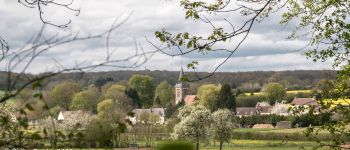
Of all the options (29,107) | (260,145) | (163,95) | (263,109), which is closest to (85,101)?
(163,95)

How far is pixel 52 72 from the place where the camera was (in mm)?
4457

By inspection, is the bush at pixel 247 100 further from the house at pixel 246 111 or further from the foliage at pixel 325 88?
the foliage at pixel 325 88

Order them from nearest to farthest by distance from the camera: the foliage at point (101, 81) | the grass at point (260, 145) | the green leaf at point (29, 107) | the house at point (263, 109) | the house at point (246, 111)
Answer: the green leaf at point (29, 107)
the grass at point (260, 145)
the house at point (246, 111)
the house at point (263, 109)
the foliage at point (101, 81)

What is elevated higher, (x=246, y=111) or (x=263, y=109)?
(x=263, y=109)

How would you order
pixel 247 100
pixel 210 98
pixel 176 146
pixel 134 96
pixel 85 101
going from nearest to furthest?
pixel 176 146 → pixel 210 98 → pixel 85 101 → pixel 134 96 → pixel 247 100

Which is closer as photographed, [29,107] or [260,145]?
[29,107]

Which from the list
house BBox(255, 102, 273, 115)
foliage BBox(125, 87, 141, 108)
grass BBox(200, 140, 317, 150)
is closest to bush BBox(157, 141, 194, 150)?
grass BBox(200, 140, 317, 150)

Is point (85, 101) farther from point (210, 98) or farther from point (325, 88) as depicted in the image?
point (325, 88)

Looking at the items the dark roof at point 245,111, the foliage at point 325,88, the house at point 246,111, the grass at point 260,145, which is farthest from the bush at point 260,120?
the foliage at point 325,88

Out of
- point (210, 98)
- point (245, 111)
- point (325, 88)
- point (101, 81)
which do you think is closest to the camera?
point (325, 88)

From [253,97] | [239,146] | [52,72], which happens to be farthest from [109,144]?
[253,97]

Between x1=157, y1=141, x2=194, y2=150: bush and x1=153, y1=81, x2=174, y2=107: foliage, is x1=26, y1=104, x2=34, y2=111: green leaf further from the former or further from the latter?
x1=153, y1=81, x2=174, y2=107: foliage

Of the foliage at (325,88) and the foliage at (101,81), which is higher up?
the foliage at (101,81)

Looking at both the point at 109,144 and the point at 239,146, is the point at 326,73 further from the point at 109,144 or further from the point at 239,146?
the point at 239,146
